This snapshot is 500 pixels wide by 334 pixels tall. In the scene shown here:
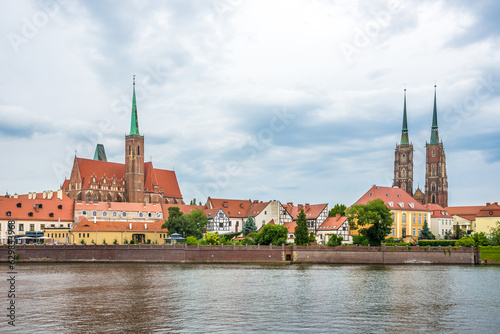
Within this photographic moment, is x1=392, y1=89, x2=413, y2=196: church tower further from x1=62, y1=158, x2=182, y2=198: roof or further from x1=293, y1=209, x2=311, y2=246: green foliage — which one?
x1=293, y1=209, x2=311, y2=246: green foliage

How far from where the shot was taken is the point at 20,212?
317ft

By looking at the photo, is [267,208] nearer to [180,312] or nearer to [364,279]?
[364,279]

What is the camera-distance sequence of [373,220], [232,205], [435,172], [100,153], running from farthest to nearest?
1. [435,172]
2. [100,153]
3. [232,205]
4. [373,220]

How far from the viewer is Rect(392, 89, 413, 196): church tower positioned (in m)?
177

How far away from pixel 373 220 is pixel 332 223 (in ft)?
63.9

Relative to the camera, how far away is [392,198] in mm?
107375

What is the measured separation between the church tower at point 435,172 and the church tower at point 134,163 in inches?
3505

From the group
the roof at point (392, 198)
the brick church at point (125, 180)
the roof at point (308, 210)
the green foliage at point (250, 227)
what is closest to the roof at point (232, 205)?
the roof at point (308, 210)

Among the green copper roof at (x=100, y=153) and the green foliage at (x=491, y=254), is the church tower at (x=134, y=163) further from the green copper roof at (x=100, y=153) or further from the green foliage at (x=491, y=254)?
the green foliage at (x=491, y=254)

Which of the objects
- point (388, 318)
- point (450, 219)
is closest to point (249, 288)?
point (388, 318)

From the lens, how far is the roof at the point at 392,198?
105062 millimetres

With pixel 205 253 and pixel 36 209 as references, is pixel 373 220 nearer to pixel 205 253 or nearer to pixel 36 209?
pixel 205 253

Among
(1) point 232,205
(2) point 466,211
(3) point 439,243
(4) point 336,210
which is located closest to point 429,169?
(2) point 466,211

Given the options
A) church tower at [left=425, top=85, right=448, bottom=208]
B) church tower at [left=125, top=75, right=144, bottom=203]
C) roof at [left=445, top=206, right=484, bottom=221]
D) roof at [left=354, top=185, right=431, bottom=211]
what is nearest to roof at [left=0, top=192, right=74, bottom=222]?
church tower at [left=125, top=75, right=144, bottom=203]
